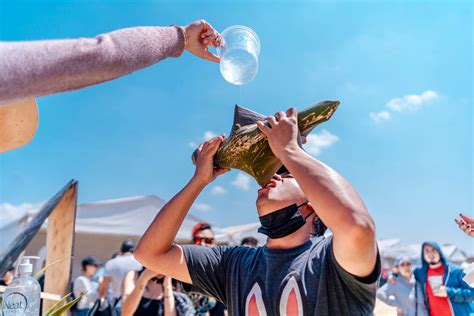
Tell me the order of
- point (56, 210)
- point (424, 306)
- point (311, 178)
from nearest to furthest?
point (311, 178) → point (56, 210) → point (424, 306)

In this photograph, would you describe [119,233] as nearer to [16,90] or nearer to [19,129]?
[19,129]

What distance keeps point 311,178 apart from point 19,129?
43.5 inches

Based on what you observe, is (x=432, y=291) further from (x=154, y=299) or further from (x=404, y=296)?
(x=154, y=299)

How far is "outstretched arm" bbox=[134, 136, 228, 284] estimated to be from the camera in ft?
6.47

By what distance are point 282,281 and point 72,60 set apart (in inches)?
41.3

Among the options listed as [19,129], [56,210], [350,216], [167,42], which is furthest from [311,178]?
[56,210]

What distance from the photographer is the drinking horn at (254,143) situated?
167cm

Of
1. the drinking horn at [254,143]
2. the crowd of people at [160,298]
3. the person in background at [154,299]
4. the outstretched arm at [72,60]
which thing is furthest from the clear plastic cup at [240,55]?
the person in background at [154,299]

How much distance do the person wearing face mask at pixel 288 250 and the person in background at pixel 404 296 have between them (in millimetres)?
5165

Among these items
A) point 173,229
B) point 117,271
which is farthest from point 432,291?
point 173,229

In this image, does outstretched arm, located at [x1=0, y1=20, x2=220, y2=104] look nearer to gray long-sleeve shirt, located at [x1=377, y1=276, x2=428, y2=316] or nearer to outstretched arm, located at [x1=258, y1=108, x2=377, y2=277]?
outstretched arm, located at [x1=258, y1=108, x2=377, y2=277]

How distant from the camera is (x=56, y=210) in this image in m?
2.98

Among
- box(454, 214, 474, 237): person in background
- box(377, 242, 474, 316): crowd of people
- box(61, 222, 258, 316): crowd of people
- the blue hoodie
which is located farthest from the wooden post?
the blue hoodie

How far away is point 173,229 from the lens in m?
2.00
